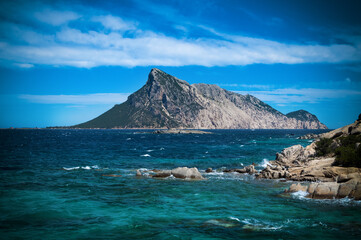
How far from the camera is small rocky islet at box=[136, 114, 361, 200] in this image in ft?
75.4

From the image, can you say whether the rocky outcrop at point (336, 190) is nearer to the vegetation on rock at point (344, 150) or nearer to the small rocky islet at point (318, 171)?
the small rocky islet at point (318, 171)

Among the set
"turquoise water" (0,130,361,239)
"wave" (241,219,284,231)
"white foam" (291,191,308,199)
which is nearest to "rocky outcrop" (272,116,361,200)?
"white foam" (291,191,308,199)

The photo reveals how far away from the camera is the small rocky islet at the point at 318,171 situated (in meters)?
23.0

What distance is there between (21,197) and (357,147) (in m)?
37.8

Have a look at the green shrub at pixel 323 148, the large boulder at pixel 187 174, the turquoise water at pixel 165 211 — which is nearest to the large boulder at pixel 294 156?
the green shrub at pixel 323 148

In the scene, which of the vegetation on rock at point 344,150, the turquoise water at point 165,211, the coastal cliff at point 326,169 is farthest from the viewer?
the vegetation on rock at point 344,150

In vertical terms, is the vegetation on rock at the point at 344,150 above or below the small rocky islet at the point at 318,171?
above

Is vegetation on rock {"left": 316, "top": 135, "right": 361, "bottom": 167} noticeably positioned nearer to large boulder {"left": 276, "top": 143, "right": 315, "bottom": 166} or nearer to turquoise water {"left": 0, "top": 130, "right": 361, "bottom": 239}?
large boulder {"left": 276, "top": 143, "right": 315, "bottom": 166}

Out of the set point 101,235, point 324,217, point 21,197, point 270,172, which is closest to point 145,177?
point 21,197

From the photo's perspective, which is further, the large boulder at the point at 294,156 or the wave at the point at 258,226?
the large boulder at the point at 294,156

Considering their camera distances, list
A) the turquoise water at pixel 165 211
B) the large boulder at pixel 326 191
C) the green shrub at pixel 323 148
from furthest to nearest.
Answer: the green shrub at pixel 323 148 → the large boulder at pixel 326 191 → the turquoise water at pixel 165 211

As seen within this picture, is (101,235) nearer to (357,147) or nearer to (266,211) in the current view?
(266,211)

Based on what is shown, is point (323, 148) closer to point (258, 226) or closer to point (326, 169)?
point (326, 169)

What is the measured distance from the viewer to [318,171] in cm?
3178
